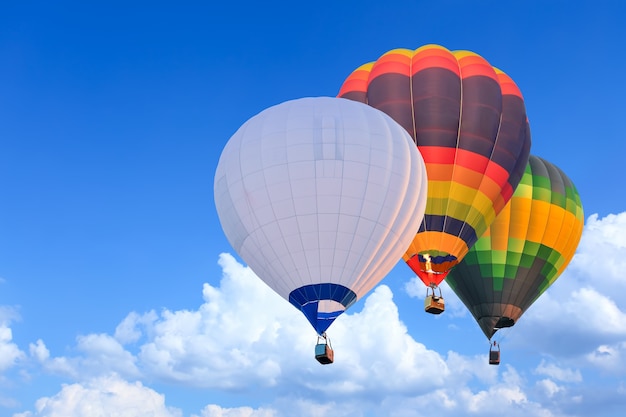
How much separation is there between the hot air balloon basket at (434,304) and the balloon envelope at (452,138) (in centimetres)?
62

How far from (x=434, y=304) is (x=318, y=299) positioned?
19.1ft

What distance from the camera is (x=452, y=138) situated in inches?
1110

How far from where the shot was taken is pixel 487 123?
1128 inches

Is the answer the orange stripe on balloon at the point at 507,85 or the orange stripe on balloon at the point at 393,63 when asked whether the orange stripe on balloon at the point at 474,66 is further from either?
the orange stripe on balloon at the point at 393,63

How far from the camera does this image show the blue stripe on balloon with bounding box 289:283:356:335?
925 inches

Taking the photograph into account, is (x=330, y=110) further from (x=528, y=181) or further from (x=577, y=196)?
(x=577, y=196)

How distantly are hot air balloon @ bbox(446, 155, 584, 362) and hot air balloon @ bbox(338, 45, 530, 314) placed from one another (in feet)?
11.2

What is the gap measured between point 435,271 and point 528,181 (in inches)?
288

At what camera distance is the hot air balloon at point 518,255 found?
33.0 m

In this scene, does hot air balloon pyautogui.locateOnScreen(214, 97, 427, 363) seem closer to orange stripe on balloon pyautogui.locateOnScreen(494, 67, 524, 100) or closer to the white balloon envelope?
Answer: the white balloon envelope

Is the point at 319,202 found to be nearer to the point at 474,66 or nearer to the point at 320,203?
the point at 320,203

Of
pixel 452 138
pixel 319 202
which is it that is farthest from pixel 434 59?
pixel 319 202

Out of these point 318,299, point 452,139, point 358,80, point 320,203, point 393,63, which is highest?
point 393,63

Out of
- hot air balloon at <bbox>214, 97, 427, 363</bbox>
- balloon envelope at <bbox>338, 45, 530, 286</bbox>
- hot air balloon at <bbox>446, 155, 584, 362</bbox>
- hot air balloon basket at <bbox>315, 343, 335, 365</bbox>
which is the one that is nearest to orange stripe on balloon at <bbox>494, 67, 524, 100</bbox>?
balloon envelope at <bbox>338, 45, 530, 286</bbox>
